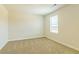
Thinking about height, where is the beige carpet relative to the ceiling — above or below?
below

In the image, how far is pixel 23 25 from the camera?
14.1ft

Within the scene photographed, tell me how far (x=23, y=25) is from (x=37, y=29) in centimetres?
71

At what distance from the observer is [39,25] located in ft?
15.8

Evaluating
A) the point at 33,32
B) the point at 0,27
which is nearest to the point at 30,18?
the point at 33,32

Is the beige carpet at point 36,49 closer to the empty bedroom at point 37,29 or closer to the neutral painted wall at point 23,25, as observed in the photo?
the empty bedroom at point 37,29

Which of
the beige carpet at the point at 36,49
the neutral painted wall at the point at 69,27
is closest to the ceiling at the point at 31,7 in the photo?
the neutral painted wall at the point at 69,27

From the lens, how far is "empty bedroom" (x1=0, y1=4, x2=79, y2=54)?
2783 millimetres

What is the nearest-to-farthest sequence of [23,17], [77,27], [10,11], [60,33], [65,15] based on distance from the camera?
[77,27] → [65,15] → [60,33] → [10,11] → [23,17]

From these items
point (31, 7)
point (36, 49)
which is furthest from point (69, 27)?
point (31, 7)

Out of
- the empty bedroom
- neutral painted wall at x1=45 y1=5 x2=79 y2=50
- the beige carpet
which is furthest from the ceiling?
the beige carpet

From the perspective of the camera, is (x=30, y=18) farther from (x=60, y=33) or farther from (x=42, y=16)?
(x=60, y=33)

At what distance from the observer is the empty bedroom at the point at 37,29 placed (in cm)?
278

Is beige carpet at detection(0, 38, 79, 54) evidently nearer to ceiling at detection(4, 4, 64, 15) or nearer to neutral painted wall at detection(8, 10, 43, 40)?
neutral painted wall at detection(8, 10, 43, 40)

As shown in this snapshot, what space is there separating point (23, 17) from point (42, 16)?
1.14 m
